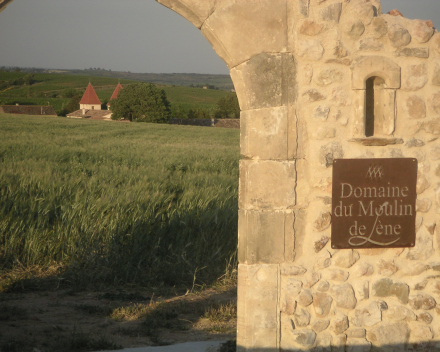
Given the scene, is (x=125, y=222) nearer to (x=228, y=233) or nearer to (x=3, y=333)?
(x=228, y=233)

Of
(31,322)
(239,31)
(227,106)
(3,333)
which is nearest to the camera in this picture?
(239,31)

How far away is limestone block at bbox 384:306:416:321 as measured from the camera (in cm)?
351

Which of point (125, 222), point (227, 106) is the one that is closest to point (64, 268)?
point (125, 222)

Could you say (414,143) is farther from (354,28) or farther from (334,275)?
(334,275)

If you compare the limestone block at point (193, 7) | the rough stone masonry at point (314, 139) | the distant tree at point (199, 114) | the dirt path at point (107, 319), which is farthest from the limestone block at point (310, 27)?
the distant tree at point (199, 114)

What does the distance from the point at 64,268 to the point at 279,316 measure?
10.3 ft

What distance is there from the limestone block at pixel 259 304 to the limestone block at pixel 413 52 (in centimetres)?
170

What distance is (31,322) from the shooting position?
4461mm

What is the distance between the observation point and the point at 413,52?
136 inches

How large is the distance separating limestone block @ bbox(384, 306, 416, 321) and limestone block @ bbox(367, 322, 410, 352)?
4 cm

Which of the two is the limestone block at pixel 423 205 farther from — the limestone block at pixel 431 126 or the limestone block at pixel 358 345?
the limestone block at pixel 358 345

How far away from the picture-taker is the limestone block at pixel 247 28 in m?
3.28

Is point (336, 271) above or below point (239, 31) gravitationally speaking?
below

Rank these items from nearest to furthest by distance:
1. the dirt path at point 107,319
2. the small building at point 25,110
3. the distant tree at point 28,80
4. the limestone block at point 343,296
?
1. the limestone block at point 343,296
2. the dirt path at point 107,319
3. the small building at point 25,110
4. the distant tree at point 28,80
